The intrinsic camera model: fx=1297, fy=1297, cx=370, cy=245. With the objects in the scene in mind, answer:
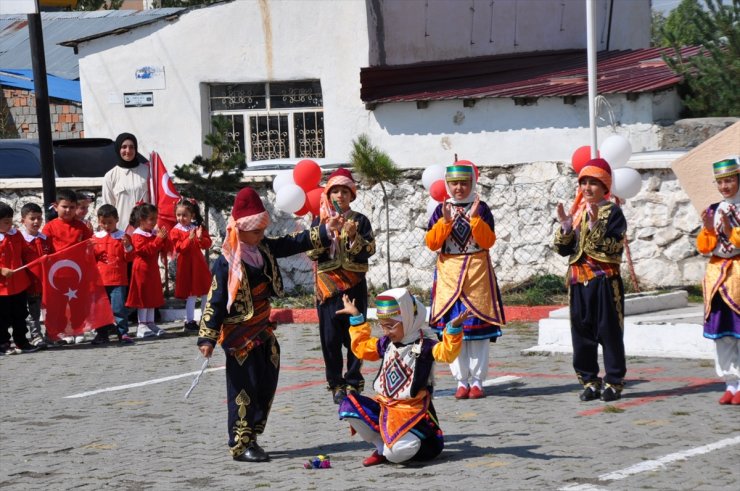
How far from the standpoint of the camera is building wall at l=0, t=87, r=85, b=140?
2703cm

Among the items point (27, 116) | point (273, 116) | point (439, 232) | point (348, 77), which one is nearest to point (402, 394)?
point (439, 232)

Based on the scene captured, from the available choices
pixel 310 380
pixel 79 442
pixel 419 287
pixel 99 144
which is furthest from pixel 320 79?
pixel 79 442

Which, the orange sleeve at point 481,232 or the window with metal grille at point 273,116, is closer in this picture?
the orange sleeve at point 481,232

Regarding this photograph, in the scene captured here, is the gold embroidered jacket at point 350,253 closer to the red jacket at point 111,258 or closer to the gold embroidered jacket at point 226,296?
the gold embroidered jacket at point 226,296

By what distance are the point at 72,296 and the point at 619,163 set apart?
626 centimetres

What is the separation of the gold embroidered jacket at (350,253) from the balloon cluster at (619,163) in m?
1.92

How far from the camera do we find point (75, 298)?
1395 centimetres

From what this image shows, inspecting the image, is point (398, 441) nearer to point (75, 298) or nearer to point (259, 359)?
point (259, 359)

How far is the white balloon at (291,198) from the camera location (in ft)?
35.9

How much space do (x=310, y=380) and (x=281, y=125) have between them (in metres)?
9.74

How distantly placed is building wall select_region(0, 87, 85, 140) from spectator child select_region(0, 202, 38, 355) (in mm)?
13609

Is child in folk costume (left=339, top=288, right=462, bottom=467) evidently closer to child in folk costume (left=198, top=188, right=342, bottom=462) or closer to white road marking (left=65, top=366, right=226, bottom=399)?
child in folk costume (left=198, top=188, right=342, bottom=462)

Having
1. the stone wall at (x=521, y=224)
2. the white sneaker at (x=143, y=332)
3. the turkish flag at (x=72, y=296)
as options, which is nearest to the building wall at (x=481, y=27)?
the stone wall at (x=521, y=224)

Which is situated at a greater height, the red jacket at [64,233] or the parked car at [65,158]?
the parked car at [65,158]
